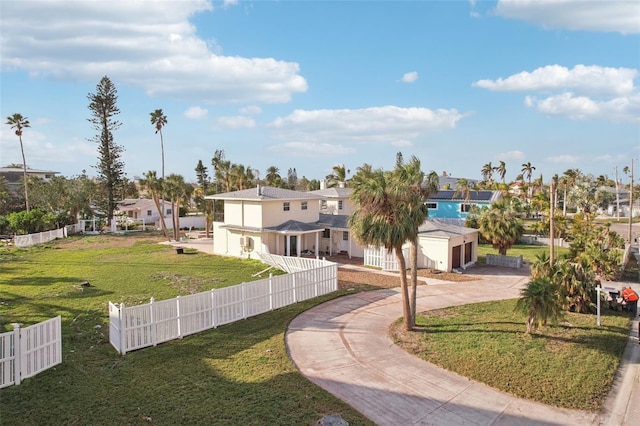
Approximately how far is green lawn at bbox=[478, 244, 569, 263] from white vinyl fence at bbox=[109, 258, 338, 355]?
18199 mm

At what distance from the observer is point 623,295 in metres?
17.2

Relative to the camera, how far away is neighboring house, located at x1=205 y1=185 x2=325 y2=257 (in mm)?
29234

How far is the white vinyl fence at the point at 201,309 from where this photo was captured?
11.6 meters

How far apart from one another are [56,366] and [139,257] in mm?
20606

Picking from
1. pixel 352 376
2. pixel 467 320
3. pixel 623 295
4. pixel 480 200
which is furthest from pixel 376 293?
pixel 480 200

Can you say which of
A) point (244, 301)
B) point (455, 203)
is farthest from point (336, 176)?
point (244, 301)

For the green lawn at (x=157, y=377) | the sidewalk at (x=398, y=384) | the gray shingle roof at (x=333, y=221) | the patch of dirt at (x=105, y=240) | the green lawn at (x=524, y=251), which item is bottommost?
the green lawn at (x=524, y=251)

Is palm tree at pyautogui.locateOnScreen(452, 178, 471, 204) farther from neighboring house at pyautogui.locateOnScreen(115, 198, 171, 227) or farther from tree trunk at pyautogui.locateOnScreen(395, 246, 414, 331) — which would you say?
neighboring house at pyautogui.locateOnScreen(115, 198, 171, 227)

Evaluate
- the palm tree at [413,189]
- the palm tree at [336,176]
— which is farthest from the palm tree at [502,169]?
the palm tree at [413,189]

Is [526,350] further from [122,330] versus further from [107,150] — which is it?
[107,150]

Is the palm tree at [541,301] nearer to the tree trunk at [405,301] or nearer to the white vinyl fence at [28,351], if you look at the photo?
the tree trunk at [405,301]

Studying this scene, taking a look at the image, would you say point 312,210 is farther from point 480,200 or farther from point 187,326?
point 480,200

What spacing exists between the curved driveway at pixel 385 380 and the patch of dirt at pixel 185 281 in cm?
668

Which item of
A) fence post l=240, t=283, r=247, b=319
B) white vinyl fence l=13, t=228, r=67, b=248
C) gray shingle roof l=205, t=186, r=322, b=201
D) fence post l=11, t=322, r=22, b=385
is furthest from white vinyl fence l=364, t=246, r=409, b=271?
white vinyl fence l=13, t=228, r=67, b=248
